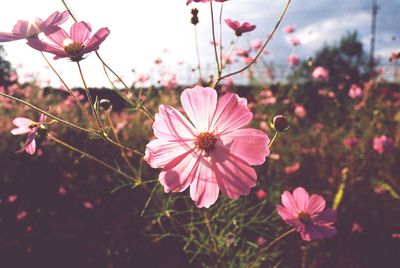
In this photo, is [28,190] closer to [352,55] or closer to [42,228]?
[42,228]

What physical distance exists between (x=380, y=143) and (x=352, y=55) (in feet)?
79.9

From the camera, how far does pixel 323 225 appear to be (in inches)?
35.2

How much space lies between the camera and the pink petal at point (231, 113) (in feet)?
2.04

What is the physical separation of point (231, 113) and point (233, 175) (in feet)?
0.36

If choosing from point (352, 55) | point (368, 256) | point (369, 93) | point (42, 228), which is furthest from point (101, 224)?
point (352, 55)

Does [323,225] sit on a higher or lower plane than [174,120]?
lower

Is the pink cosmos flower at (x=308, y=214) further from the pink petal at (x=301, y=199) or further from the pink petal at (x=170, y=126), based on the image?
the pink petal at (x=170, y=126)

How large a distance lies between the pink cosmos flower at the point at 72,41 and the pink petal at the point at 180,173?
24 cm

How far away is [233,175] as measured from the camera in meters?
0.61

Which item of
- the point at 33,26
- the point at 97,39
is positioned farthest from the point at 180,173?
the point at 33,26

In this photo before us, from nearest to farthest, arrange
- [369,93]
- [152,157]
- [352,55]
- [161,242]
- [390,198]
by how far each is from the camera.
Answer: [152,157] → [161,242] → [390,198] → [369,93] → [352,55]

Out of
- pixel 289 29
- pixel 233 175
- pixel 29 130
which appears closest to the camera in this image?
pixel 233 175

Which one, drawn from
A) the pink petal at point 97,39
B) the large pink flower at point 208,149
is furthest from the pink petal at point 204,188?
the pink petal at point 97,39

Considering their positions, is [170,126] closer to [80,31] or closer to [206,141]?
[206,141]
